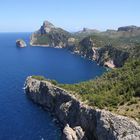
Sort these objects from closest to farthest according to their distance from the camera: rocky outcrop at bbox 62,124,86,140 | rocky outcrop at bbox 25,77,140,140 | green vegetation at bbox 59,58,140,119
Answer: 1. rocky outcrop at bbox 25,77,140,140
2. rocky outcrop at bbox 62,124,86,140
3. green vegetation at bbox 59,58,140,119

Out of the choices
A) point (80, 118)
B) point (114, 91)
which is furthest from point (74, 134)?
point (114, 91)

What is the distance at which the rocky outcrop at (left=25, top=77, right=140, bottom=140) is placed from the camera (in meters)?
79.6

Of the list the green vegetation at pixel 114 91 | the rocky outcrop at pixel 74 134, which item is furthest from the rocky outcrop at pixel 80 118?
the green vegetation at pixel 114 91

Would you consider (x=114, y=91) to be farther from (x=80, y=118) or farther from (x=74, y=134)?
(x=74, y=134)

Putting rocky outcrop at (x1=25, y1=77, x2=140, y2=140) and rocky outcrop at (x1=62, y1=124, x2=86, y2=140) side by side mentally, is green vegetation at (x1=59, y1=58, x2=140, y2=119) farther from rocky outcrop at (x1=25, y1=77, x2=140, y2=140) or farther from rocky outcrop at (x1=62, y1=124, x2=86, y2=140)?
rocky outcrop at (x1=62, y1=124, x2=86, y2=140)

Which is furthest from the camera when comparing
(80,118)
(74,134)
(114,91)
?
(114,91)

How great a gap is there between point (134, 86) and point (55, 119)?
33088 millimetres

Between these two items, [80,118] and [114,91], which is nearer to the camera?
[80,118]

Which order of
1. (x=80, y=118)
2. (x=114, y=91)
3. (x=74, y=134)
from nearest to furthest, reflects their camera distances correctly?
(x=74, y=134), (x=80, y=118), (x=114, y=91)

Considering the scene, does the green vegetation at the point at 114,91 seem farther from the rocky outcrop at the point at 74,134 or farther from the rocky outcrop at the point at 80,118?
the rocky outcrop at the point at 74,134

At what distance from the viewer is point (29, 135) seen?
10656 cm

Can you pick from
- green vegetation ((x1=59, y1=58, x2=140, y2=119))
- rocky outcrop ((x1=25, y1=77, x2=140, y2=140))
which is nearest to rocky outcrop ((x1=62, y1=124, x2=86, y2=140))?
rocky outcrop ((x1=25, y1=77, x2=140, y2=140))

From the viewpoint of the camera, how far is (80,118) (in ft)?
335

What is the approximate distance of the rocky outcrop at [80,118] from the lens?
7962cm
